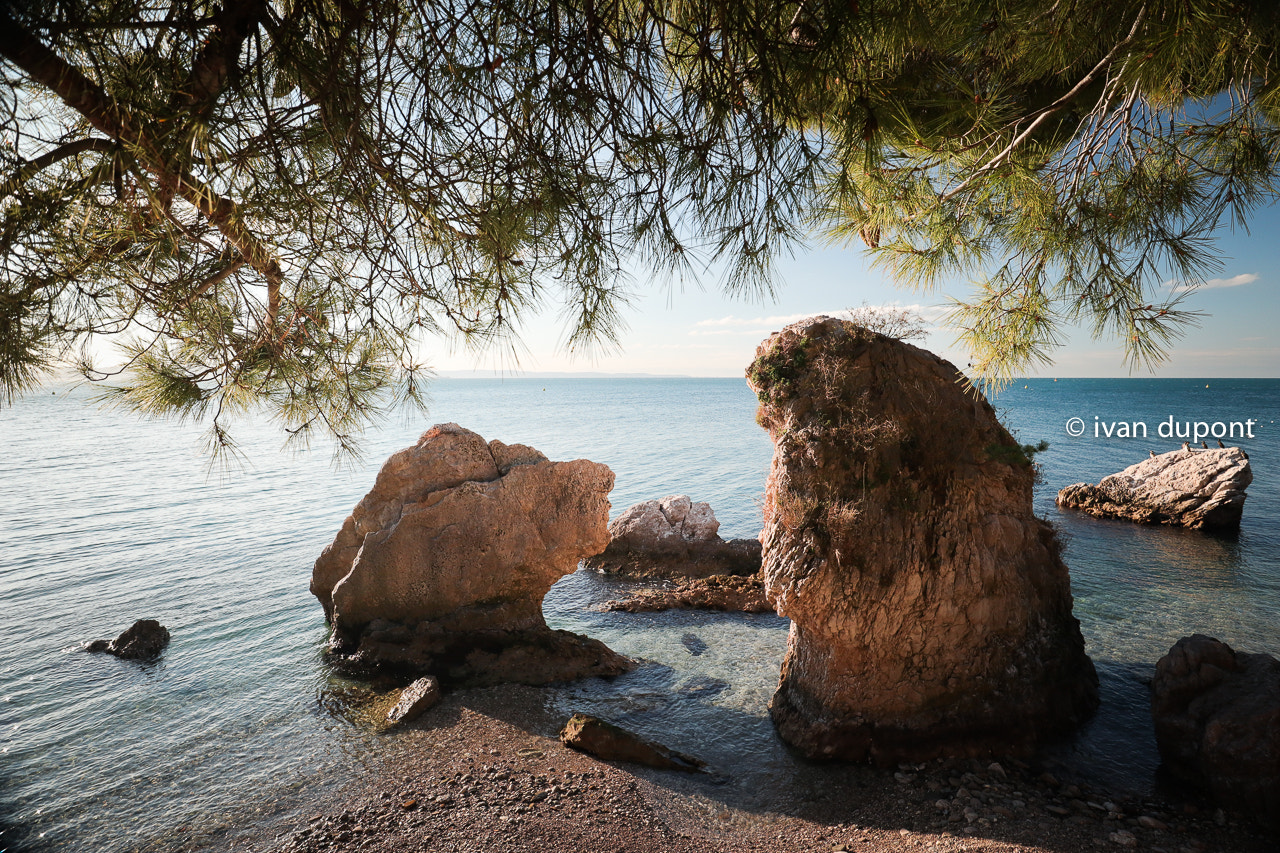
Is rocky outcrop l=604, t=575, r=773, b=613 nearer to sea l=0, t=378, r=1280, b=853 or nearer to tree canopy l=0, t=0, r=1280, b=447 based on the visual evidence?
sea l=0, t=378, r=1280, b=853

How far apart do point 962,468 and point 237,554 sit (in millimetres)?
17408

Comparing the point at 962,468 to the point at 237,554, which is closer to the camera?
the point at 962,468

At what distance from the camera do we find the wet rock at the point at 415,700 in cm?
795

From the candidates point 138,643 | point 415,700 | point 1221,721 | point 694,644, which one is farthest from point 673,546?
point 138,643

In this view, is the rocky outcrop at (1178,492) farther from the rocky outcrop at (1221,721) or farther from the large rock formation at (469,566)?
the large rock formation at (469,566)

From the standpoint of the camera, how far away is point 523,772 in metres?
6.68

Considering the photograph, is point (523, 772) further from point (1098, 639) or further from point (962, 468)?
point (1098, 639)

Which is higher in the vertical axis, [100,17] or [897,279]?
[100,17]

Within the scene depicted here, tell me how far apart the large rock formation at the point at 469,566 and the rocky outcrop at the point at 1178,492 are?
1766 cm

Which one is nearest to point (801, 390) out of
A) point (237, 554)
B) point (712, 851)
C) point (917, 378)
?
point (917, 378)

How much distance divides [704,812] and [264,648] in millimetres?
8612

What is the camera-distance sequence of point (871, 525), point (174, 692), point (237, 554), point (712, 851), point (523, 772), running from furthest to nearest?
point (237, 554) < point (174, 692) < point (871, 525) < point (523, 772) < point (712, 851)

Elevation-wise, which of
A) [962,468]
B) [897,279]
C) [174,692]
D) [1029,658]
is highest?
[897,279]

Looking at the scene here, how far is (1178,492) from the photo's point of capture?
18031 mm
